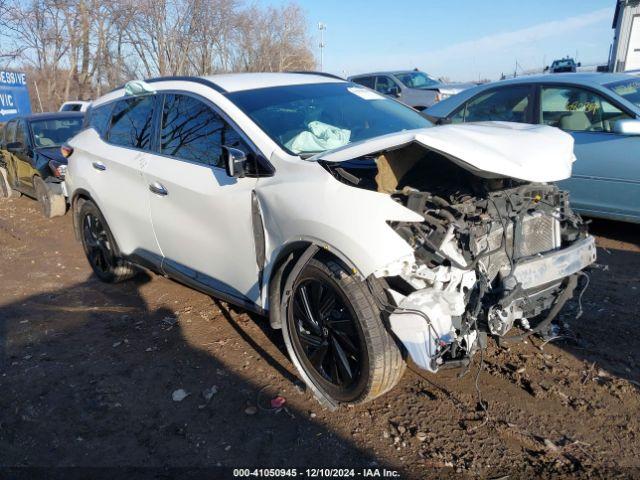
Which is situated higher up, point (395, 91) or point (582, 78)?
point (582, 78)

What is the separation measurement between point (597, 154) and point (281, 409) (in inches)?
159

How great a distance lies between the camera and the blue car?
16.1 ft

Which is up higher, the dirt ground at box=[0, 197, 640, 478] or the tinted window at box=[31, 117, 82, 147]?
the tinted window at box=[31, 117, 82, 147]

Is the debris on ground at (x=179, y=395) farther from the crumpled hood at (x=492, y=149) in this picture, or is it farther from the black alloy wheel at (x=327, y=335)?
the crumpled hood at (x=492, y=149)

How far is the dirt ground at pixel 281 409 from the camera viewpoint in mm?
2650

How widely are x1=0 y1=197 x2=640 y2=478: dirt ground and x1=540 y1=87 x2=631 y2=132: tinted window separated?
162 centimetres

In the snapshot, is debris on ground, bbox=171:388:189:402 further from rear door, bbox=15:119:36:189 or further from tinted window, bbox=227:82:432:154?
rear door, bbox=15:119:36:189

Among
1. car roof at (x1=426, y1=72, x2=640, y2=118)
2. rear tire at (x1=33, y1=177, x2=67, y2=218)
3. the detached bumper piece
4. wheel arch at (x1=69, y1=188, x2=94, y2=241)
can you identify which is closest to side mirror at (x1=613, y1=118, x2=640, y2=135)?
car roof at (x1=426, y1=72, x2=640, y2=118)

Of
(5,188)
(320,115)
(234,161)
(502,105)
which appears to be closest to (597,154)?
(502,105)

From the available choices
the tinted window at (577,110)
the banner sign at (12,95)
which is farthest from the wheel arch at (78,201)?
the banner sign at (12,95)

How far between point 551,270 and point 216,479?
6.81 feet

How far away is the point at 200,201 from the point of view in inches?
141

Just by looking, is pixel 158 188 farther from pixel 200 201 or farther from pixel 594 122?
pixel 594 122

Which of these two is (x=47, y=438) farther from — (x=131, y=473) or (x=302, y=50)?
(x=302, y=50)
